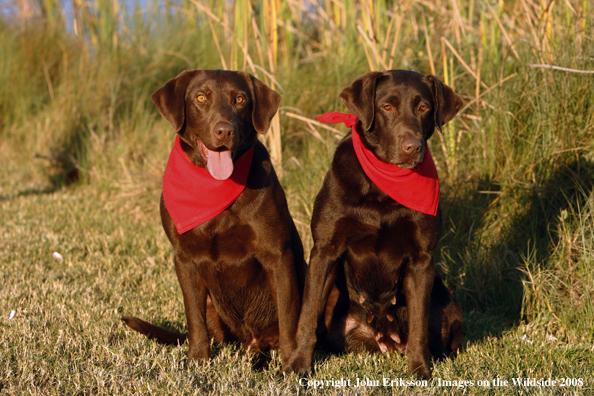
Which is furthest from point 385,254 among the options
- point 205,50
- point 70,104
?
point 70,104

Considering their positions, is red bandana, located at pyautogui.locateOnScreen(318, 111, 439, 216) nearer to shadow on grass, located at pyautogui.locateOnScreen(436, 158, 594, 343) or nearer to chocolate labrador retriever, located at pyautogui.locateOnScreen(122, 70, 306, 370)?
chocolate labrador retriever, located at pyautogui.locateOnScreen(122, 70, 306, 370)

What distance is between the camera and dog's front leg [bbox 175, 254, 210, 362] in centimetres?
325

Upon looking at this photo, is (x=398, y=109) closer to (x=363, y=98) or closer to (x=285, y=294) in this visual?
(x=363, y=98)

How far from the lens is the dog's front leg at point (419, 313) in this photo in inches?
125

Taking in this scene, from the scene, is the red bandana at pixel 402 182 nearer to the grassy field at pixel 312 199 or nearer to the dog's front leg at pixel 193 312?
the grassy field at pixel 312 199

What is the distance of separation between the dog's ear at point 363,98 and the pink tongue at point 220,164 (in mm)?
716

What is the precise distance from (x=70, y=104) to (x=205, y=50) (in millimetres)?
1953

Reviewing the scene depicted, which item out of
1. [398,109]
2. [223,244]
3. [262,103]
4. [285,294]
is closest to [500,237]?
[398,109]

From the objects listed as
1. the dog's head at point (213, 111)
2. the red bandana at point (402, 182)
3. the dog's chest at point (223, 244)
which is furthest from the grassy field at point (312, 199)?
the dog's head at point (213, 111)

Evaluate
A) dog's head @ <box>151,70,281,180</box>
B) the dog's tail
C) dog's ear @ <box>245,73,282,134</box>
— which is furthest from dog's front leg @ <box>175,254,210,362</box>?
dog's ear @ <box>245,73,282,134</box>

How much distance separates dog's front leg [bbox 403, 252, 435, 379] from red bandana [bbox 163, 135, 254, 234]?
1.04 metres

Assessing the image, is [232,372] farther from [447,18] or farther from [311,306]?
[447,18]

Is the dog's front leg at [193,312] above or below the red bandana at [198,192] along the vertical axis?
below

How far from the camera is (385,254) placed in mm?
3248
